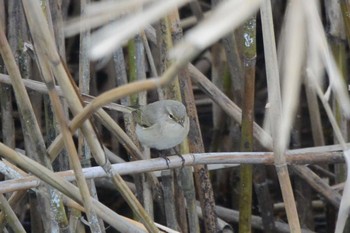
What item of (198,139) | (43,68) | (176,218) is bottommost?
(176,218)

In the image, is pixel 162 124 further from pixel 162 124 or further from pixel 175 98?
pixel 175 98

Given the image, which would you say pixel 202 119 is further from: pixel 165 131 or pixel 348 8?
pixel 348 8

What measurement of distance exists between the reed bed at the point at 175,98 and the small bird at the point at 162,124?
1.8 inches

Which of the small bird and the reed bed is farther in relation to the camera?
the small bird

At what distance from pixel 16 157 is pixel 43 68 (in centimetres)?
26

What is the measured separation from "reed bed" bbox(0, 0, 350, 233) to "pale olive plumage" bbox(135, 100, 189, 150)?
0.15 feet

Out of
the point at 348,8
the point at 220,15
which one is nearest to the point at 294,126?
the point at 348,8

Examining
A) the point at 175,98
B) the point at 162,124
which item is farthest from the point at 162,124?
the point at 175,98

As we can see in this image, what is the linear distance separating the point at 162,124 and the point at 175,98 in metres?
0.37

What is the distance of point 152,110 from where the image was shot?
3096 mm

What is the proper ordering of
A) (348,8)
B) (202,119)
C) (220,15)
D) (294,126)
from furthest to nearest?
(202,119) → (294,126) → (348,8) → (220,15)

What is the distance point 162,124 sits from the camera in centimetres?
314

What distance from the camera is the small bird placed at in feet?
9.45

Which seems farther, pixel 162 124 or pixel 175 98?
pixel 162 124
